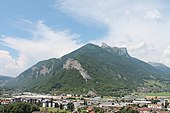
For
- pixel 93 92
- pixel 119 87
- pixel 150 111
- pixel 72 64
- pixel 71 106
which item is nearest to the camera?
pixel 150 111

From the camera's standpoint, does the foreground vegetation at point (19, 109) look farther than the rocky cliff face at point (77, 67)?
No

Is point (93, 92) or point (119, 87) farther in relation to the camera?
point (119, 87)

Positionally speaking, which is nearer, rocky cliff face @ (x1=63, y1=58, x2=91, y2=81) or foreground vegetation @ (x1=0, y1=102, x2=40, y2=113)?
foreground vegetation @ (x1=0, y1=102, x2=40, y2=113)

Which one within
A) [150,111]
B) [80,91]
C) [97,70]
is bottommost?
[150,111]

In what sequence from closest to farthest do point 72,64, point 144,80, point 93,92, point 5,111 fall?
point 5,111 → point 93,92 → point 72,64 → point 144,80

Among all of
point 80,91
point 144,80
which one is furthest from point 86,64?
point 144,80

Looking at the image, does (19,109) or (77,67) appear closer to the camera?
(19,109)

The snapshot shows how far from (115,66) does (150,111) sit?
11946 cm

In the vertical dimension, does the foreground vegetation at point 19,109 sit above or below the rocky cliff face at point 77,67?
below

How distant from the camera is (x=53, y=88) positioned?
5856 inches

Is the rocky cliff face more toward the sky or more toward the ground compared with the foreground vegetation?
more toward the sky

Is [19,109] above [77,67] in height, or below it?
below

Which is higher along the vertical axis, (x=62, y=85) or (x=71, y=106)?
(x=62, y=85)

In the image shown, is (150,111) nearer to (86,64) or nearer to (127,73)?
(86,64)
